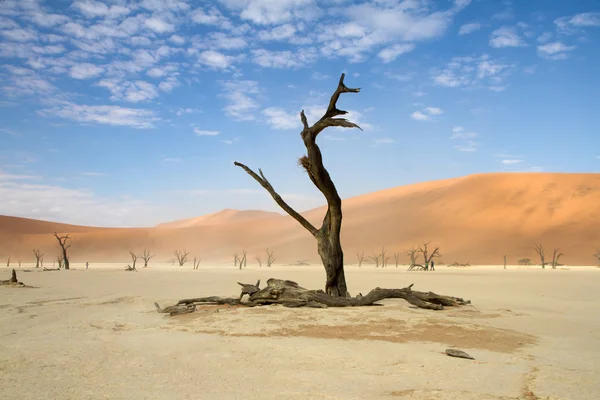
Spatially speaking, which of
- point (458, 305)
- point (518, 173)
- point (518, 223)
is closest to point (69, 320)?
point (458, 305)

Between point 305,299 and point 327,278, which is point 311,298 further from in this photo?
point 327,278

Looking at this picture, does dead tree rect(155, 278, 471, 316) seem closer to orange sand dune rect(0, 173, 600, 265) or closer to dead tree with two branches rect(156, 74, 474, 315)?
dead tree with two branches rect(156, 74, 474, 315)

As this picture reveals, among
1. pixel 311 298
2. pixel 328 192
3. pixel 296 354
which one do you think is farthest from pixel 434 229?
pixel 296 354

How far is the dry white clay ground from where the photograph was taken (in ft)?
14.1

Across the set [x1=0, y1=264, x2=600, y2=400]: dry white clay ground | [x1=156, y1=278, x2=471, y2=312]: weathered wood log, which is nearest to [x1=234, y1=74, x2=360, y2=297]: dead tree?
[x1=156, y1=278, x2=471, y2=312]: weathered wood log

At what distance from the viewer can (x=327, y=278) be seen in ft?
36.3

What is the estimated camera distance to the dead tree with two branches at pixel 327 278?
10.2 meters

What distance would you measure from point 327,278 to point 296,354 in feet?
17.4

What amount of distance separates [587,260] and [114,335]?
240 feet

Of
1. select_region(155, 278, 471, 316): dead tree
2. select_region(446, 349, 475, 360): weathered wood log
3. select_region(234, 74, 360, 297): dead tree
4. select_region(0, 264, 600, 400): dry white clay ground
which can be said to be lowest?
select_region(0, 264, 600, 400): dry white clay ground

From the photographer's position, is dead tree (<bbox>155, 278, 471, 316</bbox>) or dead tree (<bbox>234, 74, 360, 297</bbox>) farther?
dead tree (<bbox>234, 74, 360, 297</bbox>)

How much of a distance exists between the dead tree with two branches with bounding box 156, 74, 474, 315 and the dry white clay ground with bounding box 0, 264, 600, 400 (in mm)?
528

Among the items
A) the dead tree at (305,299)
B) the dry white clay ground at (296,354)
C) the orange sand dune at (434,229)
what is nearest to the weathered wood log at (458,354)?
the dry white clay ground at (296,354)

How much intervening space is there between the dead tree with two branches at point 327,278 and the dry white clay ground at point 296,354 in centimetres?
53
